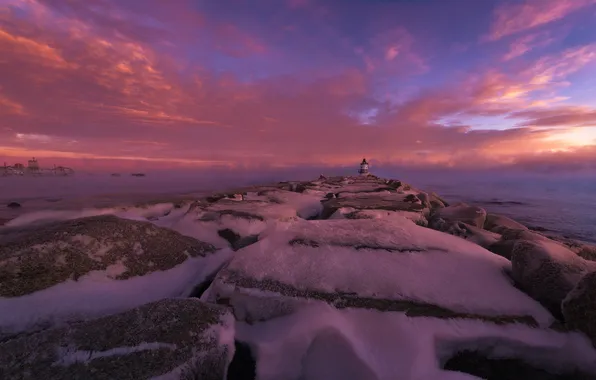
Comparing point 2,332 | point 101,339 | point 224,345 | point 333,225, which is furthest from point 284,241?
point 2,332

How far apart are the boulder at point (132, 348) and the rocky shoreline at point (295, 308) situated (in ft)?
0.06

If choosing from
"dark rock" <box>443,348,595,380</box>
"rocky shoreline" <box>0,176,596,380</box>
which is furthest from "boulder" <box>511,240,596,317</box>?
"dark rock" <box>443,348,595,380</box>

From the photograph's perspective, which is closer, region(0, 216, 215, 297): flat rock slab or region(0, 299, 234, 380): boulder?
region(0, 299, 234, 380): boulder

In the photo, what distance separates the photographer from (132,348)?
3717mm

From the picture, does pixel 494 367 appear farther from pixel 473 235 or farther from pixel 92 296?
pixel 92 296

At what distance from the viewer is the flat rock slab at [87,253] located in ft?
18.3

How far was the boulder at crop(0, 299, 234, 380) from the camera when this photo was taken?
3396mm

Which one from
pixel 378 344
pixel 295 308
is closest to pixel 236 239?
pixel 295 308

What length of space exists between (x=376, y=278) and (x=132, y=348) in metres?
4.15

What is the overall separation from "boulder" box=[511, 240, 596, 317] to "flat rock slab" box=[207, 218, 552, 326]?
0.69 feet

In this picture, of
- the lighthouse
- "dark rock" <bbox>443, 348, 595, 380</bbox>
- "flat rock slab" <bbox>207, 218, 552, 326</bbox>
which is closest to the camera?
"dark rock" <bbox>443, 348, 595, 380</bbox>

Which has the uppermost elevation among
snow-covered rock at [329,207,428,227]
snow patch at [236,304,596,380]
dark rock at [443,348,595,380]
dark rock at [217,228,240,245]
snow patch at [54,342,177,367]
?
snow-covered rock at [329,207,428,227]

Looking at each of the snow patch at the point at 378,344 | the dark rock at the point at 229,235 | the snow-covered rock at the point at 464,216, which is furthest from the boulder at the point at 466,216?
the dark rock at the point at 229,235

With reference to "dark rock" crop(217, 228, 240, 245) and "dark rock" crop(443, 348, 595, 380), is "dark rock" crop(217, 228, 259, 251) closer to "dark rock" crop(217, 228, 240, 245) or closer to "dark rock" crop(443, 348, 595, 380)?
"dark rock" crop(217, 228, 240, 245)
